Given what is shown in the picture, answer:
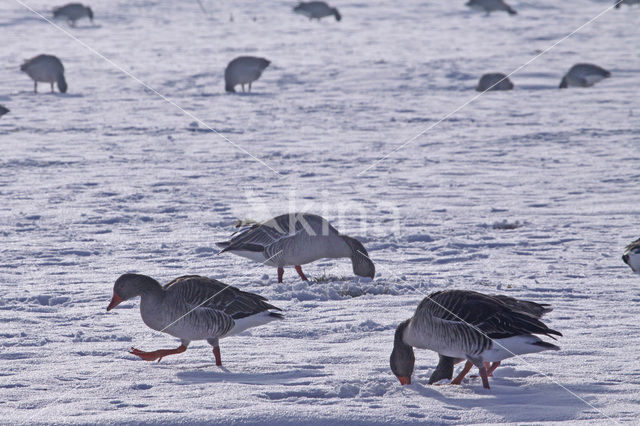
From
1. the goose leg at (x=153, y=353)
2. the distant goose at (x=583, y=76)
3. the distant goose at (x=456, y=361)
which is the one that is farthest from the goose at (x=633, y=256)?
the distant goose at (x=583, y=76)

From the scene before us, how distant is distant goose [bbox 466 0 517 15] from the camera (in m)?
31.5

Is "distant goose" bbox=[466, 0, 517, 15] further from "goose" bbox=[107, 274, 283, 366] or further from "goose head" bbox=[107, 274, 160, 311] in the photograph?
"goose head" bbox=[107, 274, 160, 311]

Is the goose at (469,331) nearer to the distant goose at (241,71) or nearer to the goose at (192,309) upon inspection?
the goose at (192,309)

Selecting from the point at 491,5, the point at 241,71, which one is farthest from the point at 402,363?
the point at 491,5

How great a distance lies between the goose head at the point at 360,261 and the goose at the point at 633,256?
8.08ft

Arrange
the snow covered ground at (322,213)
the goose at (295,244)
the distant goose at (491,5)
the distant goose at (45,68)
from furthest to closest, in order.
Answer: the distant goose at (491,5) < the distant goose at (45,68) < the goose at (295,244) < the snow covered ground at (322,213)

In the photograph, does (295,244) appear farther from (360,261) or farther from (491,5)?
(491,5)

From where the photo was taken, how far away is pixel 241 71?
1977 cm

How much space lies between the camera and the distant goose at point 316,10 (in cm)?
3047

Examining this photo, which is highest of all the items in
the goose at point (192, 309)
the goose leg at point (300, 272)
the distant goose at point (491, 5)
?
the distant goose at point (491, 5)

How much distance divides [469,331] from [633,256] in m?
3.71

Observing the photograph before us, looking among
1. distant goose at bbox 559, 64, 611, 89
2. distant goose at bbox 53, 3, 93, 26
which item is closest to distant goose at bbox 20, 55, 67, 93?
distant goose at bbox 53, 3, 93, 26

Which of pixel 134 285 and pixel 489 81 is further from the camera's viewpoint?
pixel 489 81

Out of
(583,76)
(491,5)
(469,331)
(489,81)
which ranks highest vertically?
(491,5)
